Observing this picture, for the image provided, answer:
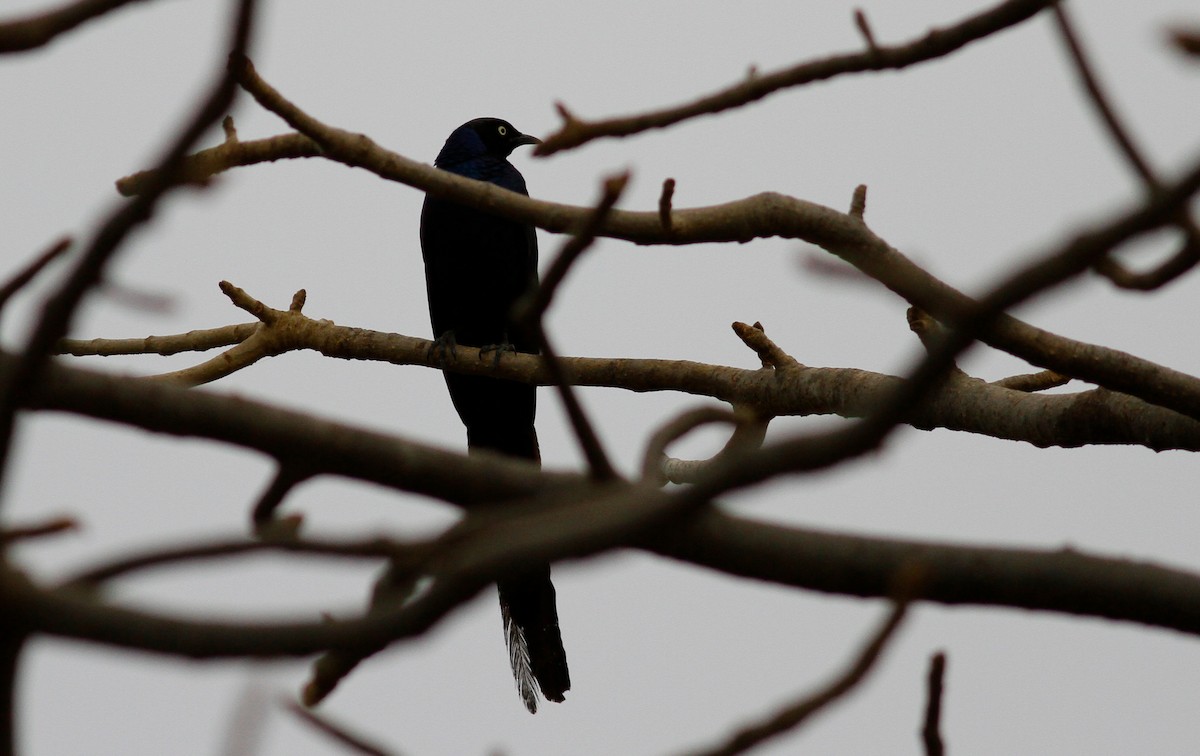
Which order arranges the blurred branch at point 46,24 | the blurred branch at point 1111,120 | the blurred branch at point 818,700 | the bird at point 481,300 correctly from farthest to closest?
the bird at point 481,300 < the blurred branch at point 1111,120 < the blurred branch at point 46,24 < the blurred branch at point 818,700

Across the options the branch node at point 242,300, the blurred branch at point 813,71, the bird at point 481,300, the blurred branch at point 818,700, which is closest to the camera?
the blurred branch at point 818,700

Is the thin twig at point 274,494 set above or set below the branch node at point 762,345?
below

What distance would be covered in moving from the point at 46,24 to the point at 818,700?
108 centimetres

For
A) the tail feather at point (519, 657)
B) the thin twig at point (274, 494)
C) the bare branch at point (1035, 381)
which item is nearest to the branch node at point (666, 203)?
the thin twig at point (274, 494)

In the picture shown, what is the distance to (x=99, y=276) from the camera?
3.50 feet

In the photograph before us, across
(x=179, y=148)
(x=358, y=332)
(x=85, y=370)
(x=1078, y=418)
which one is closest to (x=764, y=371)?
(x=1078, y=418)

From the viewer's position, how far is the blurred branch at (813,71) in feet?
6.82

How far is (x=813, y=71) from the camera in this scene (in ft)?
7.21

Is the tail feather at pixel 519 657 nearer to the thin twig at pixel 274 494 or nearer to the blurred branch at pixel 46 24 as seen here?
the thin twig at pixel 274 494

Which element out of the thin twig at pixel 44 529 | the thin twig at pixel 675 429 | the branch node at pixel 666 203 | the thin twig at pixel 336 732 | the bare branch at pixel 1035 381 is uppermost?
the bare branch at pixel 1035 381

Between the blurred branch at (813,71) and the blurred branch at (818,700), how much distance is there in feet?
3.75

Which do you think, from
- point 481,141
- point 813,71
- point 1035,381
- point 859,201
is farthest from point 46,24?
point 481,141

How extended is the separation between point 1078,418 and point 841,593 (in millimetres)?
1787

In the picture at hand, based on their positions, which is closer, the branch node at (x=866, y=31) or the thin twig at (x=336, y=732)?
the thin twig at (x=336, y=732)
